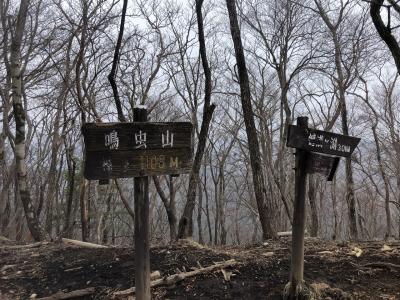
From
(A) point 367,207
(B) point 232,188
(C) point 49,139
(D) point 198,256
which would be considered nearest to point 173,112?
(C) point 49,139

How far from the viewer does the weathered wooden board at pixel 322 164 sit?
4.10 meters

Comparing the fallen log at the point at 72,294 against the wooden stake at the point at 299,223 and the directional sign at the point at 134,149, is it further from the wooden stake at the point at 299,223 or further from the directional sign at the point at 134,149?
the wooden stake at the point at 299,223

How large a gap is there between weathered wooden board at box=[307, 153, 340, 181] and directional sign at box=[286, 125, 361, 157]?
59 millimetres

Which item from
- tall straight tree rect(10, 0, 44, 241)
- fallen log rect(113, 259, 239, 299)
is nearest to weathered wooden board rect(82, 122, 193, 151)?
fallen log rect(113, 259, 239, 299)

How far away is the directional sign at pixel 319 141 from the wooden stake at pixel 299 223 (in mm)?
90

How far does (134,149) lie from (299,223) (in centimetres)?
183

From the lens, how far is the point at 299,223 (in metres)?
4.16

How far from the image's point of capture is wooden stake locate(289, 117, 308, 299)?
407 centimetres

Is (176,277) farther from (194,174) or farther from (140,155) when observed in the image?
(194,174)

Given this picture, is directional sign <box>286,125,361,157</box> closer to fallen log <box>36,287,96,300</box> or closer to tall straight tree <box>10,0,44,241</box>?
fallen log <box>36,287,96,300</box>

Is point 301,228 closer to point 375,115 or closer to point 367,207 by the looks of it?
point 375,115

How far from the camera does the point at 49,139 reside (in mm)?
20469

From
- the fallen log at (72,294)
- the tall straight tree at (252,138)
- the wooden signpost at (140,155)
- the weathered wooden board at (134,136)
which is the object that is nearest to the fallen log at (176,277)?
the fallen log at (72,294)

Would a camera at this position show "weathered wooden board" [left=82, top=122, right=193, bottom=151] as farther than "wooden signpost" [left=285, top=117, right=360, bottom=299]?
No
